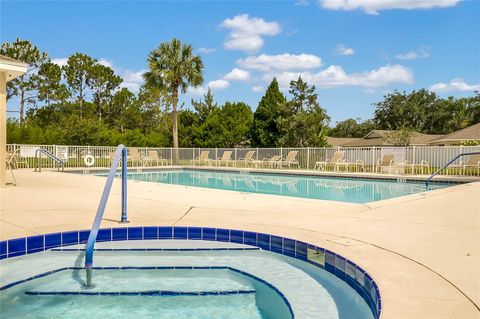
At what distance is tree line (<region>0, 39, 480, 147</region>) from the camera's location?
2495 centimetres

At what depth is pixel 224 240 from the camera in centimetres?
432

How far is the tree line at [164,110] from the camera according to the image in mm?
24953

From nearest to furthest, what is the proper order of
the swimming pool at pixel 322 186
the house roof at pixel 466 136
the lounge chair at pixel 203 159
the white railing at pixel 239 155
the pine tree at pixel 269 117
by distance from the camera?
the swimming pool at pixel 322 186 < the white railing at pixel 239 155 < the lounge chair at pixel 203 159 < the pine tree at pixel 269 117 < the house roof at pixel 466 136

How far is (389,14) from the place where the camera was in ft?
70.8

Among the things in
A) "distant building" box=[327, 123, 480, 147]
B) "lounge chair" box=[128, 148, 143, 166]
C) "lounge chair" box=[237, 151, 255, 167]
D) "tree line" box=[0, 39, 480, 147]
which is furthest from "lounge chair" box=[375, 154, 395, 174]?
"distant building" box=[327, 123, 480, 147]

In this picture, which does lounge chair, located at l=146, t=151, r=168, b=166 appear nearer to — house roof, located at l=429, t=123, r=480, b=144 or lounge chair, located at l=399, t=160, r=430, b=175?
lounge chair, located at l=399, t=160, r=430, b=175

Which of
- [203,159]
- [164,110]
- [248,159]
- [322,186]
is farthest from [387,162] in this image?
[164,110]

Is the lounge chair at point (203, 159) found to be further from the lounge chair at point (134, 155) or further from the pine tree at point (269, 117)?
the pine tree at point (269, 117)

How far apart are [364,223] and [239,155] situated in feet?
56.1

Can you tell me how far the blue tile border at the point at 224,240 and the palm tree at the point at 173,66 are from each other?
20.6 m

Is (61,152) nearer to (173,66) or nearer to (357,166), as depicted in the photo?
(173,66)

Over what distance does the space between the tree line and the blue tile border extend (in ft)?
67.7

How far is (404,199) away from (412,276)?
15.9 ft

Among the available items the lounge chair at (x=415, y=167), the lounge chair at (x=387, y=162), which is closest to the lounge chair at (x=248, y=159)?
the lounge chair at (x=387, y=162)
